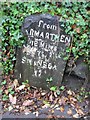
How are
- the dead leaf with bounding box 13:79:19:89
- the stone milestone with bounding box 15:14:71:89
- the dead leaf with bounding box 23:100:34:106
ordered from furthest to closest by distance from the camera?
the dead leaf with bounding box 13:79:19:89, the dead leaf with bounding box 23:100:34:106, the stone milestone with bounding box 15:14:71:89

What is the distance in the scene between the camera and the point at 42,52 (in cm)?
378

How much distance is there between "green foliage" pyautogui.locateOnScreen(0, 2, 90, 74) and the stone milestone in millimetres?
99

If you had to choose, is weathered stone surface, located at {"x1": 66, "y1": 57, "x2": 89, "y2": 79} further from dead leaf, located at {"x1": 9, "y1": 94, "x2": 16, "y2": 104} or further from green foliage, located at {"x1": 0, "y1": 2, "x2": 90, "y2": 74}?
dead leaf, located at {"x1": 9, "y1": 94, "x2": 16, "y2": 104}

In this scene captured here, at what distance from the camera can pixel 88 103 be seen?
12.6ft

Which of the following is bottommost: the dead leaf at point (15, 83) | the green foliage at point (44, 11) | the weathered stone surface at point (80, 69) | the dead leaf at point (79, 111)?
the dead leaf at point (79, 111)

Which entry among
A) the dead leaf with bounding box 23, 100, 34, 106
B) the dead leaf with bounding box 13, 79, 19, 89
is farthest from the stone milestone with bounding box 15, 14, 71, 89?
the dead leaf with bounding box 23, 100, 34, 106

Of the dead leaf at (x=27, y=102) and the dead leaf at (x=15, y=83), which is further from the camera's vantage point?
the dead leaf at (x=15, y=83)

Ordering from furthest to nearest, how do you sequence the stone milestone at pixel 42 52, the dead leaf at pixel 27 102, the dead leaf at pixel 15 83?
the dead leaf at pixel 15 83
the dead leaf at pixel 27 102
the stone milestone at pixel 42 52

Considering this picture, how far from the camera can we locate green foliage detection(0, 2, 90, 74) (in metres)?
3.69

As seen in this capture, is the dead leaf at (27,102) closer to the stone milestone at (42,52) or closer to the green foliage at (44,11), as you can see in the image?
the stone milestone at (42,52)

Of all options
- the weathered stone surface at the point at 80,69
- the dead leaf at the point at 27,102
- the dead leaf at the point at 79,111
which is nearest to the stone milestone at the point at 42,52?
the weathered stone surface at the point at 80,69

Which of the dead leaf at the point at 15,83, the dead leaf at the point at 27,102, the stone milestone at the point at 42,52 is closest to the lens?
the stone milestone at the point at 42,52

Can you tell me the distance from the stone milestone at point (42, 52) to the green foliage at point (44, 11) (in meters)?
0.10

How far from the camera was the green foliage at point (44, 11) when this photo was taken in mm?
3691
